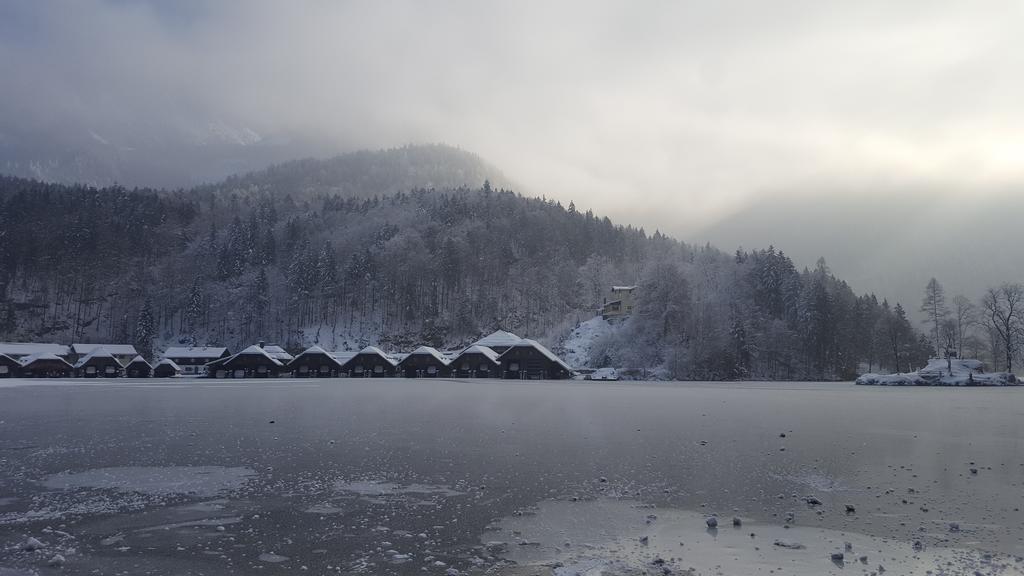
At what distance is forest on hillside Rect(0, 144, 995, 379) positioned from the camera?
109812mm

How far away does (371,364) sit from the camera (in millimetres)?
112188

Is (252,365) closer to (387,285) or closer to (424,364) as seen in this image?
(424,364)

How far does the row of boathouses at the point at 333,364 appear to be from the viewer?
105 meters

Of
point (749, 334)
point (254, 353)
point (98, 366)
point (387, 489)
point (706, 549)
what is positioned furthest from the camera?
point (98, 366)

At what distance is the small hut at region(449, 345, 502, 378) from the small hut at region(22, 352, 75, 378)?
71.2 metres

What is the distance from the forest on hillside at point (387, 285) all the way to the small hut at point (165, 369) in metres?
23.0

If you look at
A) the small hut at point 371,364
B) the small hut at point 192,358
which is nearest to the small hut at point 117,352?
the small hut at point 192,358

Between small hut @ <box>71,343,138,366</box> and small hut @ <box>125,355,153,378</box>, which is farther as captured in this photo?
small hut @ <box>71,343,138,366</box>

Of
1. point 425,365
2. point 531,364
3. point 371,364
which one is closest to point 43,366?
point 371,364

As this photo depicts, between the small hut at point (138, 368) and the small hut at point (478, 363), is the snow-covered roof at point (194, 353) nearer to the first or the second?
the small hut at point (138, 368)

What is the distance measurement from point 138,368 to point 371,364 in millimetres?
45519

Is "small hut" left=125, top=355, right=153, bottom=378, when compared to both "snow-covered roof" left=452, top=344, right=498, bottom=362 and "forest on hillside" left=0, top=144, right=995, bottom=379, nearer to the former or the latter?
"forest on hillside" left=0, top=144, right=995, bottom=379

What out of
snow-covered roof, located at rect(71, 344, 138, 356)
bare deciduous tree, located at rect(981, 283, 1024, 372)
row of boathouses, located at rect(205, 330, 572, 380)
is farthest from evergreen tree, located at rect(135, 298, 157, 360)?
bare deciduous tree, located at rect(981, 283, 1024, 372)

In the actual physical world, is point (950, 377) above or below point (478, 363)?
below
